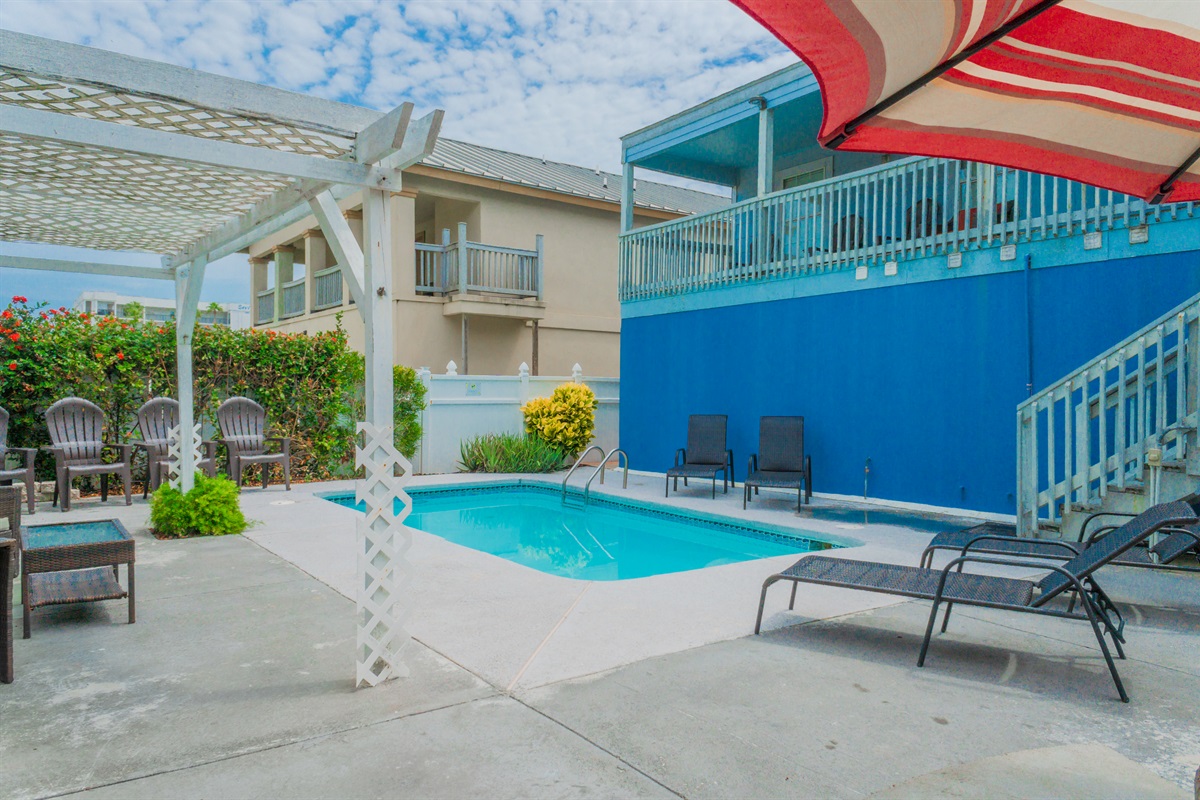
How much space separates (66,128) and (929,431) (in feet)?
28.1

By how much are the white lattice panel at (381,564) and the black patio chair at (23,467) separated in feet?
A: 20.8

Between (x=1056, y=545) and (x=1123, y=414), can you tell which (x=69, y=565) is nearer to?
(x=1056, y=545)

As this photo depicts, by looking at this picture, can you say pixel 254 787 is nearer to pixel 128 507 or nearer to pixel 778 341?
Answer: pixel 128 507

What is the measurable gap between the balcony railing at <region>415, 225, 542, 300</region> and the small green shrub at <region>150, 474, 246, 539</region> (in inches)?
333

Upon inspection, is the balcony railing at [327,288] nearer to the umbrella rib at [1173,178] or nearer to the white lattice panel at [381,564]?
the white lattice panel at [381,564]

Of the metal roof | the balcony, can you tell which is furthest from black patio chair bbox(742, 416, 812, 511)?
the metal roof

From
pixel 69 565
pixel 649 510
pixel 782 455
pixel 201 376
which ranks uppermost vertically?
pixel 201 376

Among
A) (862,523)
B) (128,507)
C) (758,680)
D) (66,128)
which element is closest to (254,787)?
(758,680)

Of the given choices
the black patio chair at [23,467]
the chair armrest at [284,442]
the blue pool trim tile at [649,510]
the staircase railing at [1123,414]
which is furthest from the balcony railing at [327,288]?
the staircase railing at [1123,414]

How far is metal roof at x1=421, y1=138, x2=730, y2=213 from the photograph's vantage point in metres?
16.4

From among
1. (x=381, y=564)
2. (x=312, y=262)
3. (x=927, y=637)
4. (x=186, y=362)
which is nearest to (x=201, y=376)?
(x=186, y=362)

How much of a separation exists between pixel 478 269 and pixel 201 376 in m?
6.35

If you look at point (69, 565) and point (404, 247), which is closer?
point (69, 565)

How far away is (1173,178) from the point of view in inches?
141
